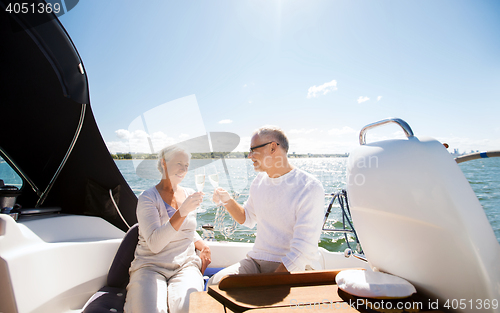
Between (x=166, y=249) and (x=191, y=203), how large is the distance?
51 cm

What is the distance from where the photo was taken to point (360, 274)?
2.68 feet

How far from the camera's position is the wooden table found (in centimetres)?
69

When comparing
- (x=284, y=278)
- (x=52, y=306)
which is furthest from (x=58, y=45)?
(x=284, y=278)

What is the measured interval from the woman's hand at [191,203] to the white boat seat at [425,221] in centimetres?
92

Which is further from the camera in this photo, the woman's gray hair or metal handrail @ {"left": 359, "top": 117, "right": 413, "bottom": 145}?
the woman's gray hair

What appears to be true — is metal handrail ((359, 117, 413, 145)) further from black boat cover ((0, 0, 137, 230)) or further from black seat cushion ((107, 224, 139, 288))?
black boat cover ((0, 0, 137, 230))

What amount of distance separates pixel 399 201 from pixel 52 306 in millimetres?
2189

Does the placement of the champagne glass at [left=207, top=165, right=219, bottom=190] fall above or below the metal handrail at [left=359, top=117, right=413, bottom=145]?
below

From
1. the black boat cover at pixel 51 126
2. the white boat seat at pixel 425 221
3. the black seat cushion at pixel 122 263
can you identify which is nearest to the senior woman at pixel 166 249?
the black seat cushion at pixel 122 263

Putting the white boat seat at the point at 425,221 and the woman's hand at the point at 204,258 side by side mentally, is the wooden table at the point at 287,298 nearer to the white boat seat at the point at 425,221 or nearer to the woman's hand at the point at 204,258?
the white boat seat at the point at 425,221

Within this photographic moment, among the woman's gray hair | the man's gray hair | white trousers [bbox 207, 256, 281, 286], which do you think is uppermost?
the man's gray hair

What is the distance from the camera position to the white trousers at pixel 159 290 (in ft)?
4.33

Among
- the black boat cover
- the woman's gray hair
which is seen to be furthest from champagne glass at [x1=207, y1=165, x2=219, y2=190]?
the black boat cover

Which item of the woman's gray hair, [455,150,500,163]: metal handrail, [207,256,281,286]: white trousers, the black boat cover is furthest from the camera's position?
the black boat cover
